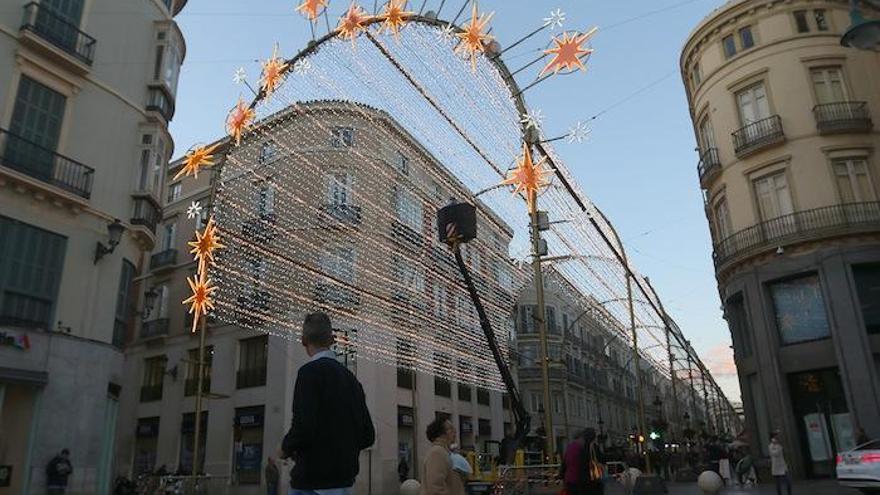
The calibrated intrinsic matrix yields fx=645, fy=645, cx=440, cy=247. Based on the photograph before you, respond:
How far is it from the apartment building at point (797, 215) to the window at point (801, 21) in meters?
0.04

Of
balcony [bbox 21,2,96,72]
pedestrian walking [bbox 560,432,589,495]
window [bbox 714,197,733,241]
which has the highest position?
balcony [bbox 21,2,96,72]

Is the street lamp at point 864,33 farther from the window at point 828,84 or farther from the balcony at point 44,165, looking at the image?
the balcony at point 44,165

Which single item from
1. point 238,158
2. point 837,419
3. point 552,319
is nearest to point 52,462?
point 238,158

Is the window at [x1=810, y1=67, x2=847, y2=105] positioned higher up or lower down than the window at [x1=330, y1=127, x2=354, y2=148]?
higher up

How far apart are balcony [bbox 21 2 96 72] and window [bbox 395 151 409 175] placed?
903 centimetres

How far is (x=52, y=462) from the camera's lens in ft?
49.9

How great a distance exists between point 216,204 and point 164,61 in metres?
8.59

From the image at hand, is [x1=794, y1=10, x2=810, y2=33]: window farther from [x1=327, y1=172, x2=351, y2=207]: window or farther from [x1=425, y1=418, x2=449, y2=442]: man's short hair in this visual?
[x1=425, y1=418, x2=449, y2=442]: man's short hair

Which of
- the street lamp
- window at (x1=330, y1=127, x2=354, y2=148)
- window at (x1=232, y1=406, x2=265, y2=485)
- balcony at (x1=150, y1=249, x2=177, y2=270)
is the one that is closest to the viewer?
the street lamp

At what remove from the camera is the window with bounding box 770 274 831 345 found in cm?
2147

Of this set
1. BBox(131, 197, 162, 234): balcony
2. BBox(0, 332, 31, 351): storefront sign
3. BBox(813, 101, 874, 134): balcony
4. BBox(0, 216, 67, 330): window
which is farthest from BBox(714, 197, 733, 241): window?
BBox(0, 332, 31, 351): storefront sign

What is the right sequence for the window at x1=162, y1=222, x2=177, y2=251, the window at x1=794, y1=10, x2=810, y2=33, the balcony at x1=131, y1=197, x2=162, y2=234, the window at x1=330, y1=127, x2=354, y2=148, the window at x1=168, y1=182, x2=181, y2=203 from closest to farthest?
the window at x1=330, y1=127, x2=354, y2=148 < the balcony at x1=131, y1=197, x2=162, y2=234 < the window at x1=794, y1=10, x2=810, y2=33 < the window at x1=162, y1=222, x2=177, y2=251 < the window at x1=168, y1=182, x2=181, y2=203

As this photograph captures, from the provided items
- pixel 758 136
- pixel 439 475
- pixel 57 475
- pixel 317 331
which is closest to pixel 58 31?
pixel 57 475

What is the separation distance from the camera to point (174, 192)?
3584 centimetres
